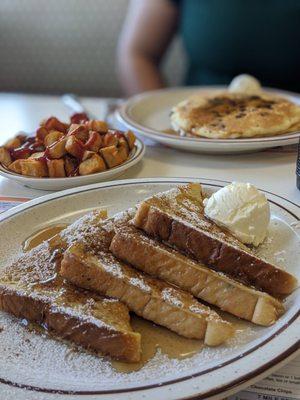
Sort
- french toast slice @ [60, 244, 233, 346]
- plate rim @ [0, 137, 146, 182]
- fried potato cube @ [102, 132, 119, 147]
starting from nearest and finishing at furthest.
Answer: french toast slice @ [60, 244, 233, 346] < plate rim @ [0, 137, 146, 182] < fried potato cube @ [102, 132, 119, 147]

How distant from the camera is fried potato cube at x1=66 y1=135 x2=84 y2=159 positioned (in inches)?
51.8

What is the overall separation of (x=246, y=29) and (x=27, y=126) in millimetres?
1164

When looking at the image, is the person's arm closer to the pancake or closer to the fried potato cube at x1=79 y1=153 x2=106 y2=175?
the pancake

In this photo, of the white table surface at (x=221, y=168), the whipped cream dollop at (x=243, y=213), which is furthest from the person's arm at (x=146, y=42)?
the whipped cream dollop at (x=243, y=213)

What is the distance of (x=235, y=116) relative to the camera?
Answer: 163 centimetres

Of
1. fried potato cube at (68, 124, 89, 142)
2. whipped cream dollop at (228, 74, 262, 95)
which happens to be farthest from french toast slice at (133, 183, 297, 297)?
whipped cream dollop at (228, 74, 262, 95)

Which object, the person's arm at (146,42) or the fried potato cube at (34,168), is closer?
the fried potato cube at (34,168)

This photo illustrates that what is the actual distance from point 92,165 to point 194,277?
56cm

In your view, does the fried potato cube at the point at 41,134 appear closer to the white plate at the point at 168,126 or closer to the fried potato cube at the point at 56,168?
the fried potato cube at the point at 56,168

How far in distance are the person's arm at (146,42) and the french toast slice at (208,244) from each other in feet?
5.75

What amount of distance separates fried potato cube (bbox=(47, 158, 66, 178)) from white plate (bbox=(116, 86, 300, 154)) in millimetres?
361

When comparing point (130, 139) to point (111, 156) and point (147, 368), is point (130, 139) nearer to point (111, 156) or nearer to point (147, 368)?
point (111, 156)

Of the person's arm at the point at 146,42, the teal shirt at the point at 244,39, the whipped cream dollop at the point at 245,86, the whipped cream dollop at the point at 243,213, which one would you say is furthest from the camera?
the person's arm at the point at 146,42

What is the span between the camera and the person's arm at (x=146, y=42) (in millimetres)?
2592
